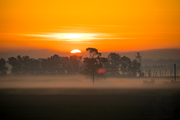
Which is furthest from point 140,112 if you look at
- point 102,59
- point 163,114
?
point 102,59

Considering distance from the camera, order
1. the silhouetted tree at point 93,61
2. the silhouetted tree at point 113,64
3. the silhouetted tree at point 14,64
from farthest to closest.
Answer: the silhouetted tree at point 14,64 < the silhouetted tree at point 113,64 < the silhouetted tree at point 93,61

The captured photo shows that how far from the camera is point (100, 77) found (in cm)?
10188

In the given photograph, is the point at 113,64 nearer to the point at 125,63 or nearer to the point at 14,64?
the point at 125,63

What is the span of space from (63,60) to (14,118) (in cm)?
13447

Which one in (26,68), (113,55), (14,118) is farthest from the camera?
(26,68)

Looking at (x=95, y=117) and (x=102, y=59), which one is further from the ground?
(x=102, y=59)

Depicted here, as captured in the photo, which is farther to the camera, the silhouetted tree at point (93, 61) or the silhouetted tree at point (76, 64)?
the silhouetted tree at point (76, 64)

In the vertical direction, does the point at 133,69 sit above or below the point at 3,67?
below

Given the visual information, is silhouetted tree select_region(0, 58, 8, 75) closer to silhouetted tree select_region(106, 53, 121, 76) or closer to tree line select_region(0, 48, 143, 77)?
tree line select_region(0, 48, 143, 77)

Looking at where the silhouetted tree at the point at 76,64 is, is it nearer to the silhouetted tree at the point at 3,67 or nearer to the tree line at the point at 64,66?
the tree line at the point at 64,66

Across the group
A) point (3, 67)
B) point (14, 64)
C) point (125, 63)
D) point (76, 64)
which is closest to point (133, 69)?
point (125, 63)

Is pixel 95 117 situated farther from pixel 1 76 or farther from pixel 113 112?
pixel 1 76

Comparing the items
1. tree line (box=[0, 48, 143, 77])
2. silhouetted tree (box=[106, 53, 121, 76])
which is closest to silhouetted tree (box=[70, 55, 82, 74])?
tree line (box=[0, 48, 143, 77])

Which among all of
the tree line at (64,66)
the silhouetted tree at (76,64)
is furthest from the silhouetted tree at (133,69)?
the silhouetted tree at (76,64)
